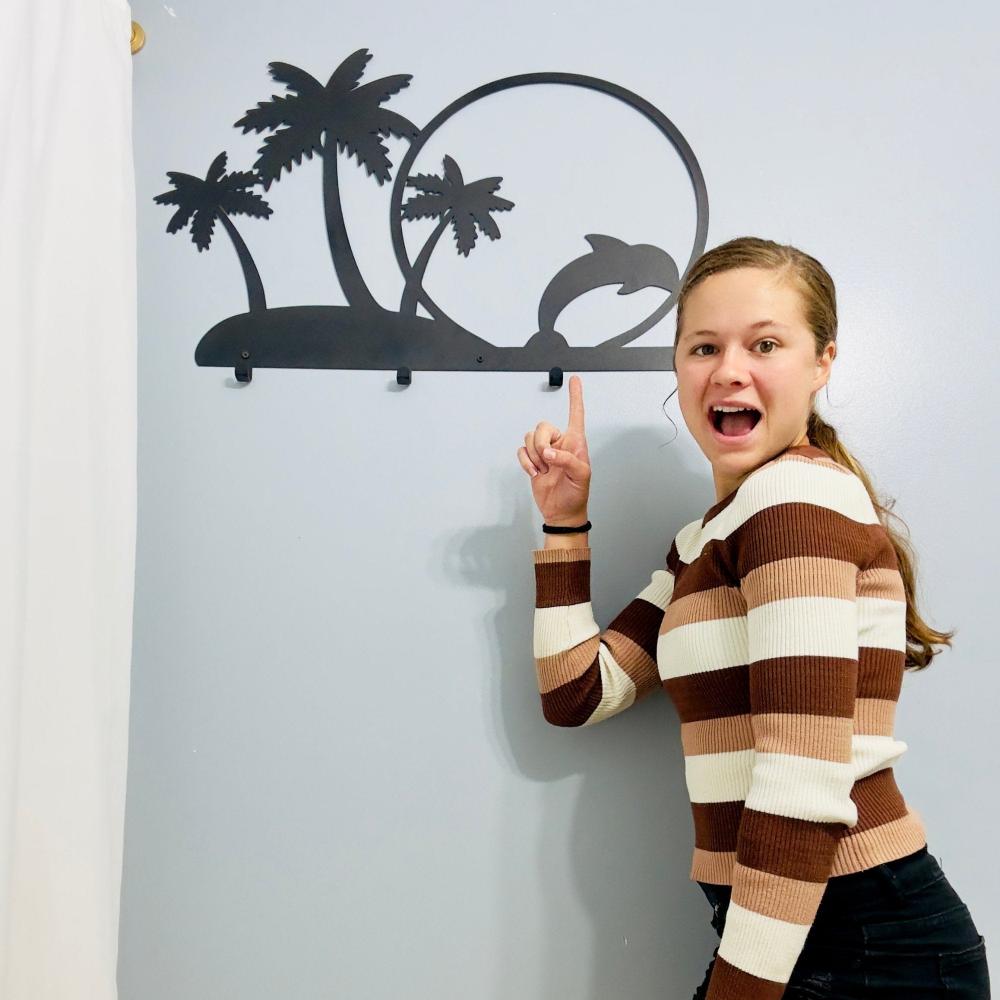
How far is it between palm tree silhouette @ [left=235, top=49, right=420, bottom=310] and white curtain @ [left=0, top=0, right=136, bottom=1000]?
194mm

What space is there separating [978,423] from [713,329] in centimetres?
41

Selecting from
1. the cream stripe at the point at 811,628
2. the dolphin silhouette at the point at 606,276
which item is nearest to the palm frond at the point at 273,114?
the dolphin silhouette at the point at 606,276

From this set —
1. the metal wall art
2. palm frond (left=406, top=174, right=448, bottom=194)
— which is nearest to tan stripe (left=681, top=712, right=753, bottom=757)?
the metal wall art

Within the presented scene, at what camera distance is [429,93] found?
1.11 m

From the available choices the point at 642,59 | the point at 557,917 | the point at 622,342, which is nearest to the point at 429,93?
the point at 642,59

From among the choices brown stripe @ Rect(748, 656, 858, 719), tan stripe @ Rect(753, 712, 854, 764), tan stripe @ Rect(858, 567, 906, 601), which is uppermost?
tan stripe @ Rect(858, 567, 906, 601)

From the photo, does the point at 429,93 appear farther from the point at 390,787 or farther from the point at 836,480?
the point at 390,787

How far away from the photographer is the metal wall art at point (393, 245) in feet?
3.52

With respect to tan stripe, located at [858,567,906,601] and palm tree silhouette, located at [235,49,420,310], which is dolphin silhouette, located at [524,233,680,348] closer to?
palm tree silhouette, located at [235,49,420,310]

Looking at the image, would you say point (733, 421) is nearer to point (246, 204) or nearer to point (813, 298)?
point (813, 298)

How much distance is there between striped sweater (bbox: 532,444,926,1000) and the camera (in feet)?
2.28

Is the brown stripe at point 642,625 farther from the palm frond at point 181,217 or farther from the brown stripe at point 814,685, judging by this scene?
the palm frond at point 181,217

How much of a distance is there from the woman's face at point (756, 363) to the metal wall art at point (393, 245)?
0.20m

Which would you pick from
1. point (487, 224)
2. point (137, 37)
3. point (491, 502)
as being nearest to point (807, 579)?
point (491, 502)
